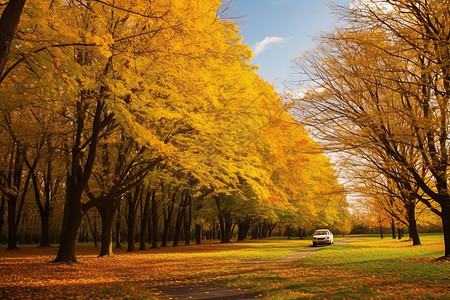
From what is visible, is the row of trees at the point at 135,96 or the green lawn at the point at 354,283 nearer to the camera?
the green lawn at the point at 354,283

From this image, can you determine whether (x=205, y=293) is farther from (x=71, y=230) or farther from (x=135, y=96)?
(x=71, y=230)

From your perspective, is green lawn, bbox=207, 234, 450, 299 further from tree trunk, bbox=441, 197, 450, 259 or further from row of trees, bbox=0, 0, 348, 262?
row of trees, bbox=0, 0, 348, 262

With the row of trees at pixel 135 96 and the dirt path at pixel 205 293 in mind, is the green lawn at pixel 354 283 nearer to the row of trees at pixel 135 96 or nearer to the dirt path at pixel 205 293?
the dirt path at pixel 205 293

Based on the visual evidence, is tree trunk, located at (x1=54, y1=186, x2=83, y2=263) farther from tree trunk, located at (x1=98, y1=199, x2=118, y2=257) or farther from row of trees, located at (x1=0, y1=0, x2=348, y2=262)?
tree trunk, located at (x1=98, y1=199, x2=118, y2=257)

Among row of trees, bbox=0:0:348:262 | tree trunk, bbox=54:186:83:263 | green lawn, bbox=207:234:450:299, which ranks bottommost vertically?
green lawn, bbox=207:234:450:299

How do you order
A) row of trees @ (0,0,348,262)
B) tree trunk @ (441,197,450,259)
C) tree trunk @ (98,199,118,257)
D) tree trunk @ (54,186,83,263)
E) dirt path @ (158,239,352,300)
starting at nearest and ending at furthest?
dirt path @ (158,239,352,300)
row of trees @ (0,0,348,262)
tree trunk @ (441,197,450,259)
tree trunk @ (54,186,83,263)
tree trunk @ (98,199,118,257)

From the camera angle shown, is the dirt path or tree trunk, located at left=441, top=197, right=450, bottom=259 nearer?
the dirt path

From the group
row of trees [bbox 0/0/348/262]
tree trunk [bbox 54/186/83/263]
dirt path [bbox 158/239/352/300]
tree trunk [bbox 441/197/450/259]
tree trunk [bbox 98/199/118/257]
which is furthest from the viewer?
tree trunk [bbox 98/199/118/257]

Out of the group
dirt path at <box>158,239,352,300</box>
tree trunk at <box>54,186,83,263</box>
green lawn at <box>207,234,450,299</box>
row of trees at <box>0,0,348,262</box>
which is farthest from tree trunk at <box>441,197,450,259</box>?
tree trunk at <box>54,186,83,263</box>

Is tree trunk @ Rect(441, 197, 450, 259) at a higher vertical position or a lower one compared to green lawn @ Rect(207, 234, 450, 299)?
higher

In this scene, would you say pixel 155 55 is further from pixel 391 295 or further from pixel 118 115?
pixel 391 295

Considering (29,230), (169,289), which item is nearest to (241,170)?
(169,289)

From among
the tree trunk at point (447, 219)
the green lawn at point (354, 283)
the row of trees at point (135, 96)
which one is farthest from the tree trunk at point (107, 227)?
the tree trunk at point (447, 219)

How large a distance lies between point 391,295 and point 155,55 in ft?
25.2
